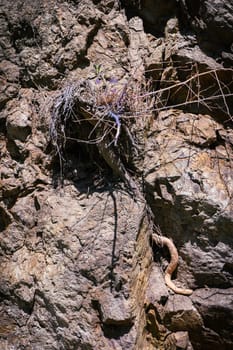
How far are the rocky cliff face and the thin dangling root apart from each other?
0.12 ft

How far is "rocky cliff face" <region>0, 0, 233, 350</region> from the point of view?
2502 millimetres

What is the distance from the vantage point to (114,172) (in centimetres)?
276

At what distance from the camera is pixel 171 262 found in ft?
8.88

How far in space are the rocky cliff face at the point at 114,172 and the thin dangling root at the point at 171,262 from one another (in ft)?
0.12

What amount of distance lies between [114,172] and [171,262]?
0.66 m

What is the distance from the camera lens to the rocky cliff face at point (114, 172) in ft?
8.21

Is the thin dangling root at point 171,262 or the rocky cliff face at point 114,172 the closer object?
the rocky cliff face at point 114,172

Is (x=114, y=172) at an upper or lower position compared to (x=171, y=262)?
upper

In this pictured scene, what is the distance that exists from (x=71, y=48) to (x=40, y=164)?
0.80 m

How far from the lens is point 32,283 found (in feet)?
8.50

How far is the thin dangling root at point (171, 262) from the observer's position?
2.66m

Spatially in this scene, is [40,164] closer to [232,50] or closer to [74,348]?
[74,348]

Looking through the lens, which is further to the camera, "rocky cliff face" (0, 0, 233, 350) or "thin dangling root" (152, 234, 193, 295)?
"thin dangling root" (152, 234, 193, 295)

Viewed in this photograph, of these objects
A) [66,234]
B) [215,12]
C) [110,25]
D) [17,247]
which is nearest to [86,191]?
[66,234]
